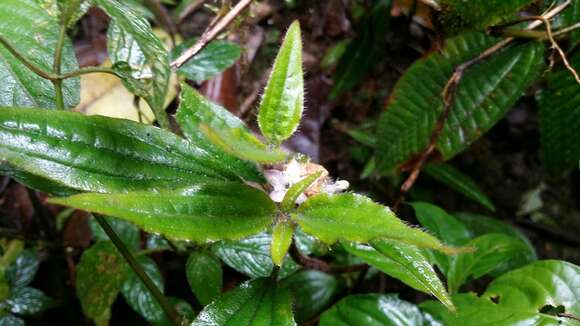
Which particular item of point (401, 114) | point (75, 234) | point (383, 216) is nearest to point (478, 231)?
point (401, 114)

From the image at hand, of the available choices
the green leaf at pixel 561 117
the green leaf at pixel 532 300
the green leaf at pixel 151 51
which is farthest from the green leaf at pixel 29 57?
the green leaf at pixel 561 117

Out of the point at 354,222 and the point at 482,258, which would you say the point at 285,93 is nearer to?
the point at 354,222

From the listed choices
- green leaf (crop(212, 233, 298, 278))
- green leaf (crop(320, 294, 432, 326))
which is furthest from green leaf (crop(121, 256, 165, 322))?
green leaf (crop(320, 294, 432, 326))

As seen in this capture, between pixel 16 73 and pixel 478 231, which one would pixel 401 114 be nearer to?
pixel 478 231

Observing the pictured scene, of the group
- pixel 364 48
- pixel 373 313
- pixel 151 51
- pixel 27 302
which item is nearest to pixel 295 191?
pixel 151 51

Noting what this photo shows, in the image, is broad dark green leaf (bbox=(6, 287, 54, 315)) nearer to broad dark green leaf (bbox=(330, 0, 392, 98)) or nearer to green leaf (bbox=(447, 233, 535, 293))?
green leaf (bbox=(447, 233, 535, 293))

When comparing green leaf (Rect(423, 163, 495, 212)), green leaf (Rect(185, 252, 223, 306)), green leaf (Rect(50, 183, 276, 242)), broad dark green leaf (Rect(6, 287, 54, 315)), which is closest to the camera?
green leaf (Rect(50, 183, 276, 242))
